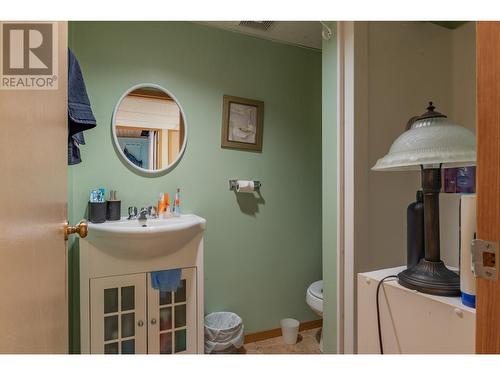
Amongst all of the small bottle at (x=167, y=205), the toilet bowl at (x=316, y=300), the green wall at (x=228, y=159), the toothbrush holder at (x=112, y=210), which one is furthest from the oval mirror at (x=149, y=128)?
the toilet bowl at (x=316, y=300)

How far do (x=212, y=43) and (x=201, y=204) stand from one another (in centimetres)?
108

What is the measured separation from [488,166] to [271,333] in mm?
1980

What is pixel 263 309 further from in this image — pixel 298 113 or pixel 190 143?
pixel 298 113

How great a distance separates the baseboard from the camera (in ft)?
6.73

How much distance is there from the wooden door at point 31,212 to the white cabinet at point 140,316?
0.71m

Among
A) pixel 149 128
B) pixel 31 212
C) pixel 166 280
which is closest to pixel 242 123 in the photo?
pixel 149 128

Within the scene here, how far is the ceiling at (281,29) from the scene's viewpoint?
73.5 inches

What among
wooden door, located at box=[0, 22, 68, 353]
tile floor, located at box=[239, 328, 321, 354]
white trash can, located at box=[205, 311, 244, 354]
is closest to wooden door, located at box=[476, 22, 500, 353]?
wooden door, located at box=[0, 22, 68, 353]

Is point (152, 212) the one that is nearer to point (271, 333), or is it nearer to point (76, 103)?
point (76, 103)

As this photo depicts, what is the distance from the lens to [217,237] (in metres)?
1.95

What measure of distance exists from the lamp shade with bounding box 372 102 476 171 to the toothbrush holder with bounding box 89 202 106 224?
4.53ft

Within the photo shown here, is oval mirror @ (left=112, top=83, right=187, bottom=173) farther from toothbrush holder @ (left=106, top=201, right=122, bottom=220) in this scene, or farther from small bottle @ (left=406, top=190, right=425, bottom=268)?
small bottle @ (left=406, top=190, right=425, bottom=268)

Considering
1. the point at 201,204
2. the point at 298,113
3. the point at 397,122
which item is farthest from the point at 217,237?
the point at 397,122

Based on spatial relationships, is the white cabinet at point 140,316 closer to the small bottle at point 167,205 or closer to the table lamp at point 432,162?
the small bottle at point 167,205
